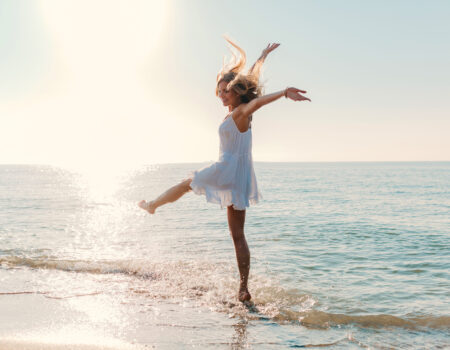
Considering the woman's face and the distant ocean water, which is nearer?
the distant ocean water

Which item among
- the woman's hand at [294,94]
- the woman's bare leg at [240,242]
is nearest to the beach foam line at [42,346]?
the woman's bare leg at [240,242]

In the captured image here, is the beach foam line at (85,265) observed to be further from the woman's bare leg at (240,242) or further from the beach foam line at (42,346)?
the beach foam line at (42,346)

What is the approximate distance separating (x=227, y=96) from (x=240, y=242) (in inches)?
65.7

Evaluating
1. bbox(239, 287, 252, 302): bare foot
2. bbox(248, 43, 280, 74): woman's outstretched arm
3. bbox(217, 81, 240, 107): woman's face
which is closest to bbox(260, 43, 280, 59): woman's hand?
bbox(248, 43, 280, 74): woman's outstretched arm

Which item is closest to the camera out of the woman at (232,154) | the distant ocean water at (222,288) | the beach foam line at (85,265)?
the distant ocean water at (222,288)

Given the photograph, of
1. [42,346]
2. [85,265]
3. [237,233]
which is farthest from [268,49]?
[85,265]

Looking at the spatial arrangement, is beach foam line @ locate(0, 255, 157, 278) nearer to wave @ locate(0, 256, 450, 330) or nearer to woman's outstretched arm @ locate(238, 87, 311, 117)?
wave @ locate(0, 256, 450, 330)

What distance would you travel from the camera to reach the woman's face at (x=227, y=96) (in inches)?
181

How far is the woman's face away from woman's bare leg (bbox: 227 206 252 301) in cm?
117

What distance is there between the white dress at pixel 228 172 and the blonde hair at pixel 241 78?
0.29m

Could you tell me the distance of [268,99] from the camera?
407 cm

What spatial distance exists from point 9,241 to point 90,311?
6209mm

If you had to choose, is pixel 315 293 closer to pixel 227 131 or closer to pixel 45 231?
pixel 227 131

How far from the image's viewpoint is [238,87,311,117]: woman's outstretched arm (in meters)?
3.94
